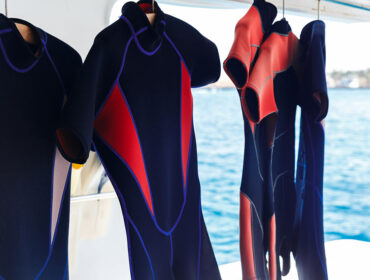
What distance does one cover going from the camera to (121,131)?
92 centimetres

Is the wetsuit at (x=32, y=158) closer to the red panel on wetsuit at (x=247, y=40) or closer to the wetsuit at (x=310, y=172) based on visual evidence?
the red panel on wetsuit at (x=247, y=40)

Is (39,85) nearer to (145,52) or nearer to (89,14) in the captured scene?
(145,52)

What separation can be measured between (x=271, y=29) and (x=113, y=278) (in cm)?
130

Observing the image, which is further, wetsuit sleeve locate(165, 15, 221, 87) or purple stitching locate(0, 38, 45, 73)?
wetsuit sleeve locate(165, 15, 221, 87)

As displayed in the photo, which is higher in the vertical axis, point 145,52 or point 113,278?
point 145,52

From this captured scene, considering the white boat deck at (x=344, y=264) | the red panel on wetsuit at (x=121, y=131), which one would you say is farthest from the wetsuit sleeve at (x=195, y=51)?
the white boat deck at (x=344, y=264)

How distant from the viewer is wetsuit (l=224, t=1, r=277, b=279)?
3.64 ft

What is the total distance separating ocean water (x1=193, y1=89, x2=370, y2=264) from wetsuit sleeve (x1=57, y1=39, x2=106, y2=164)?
31.1 feet

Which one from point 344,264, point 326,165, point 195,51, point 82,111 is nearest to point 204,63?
point 195,51

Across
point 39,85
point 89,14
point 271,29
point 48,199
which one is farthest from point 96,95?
point 89,14

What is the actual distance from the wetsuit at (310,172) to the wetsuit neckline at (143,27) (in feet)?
1.72

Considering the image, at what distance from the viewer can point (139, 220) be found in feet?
3.10

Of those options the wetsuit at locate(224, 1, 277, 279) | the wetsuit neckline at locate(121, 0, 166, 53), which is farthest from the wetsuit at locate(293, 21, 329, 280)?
the wetsuit neckline at locate(121, 0, 166, 53)

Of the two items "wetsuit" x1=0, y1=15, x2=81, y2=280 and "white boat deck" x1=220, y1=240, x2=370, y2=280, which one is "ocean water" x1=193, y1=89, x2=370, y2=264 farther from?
"wetsuit" x1=0, y1=15, x2=81, y2=280
